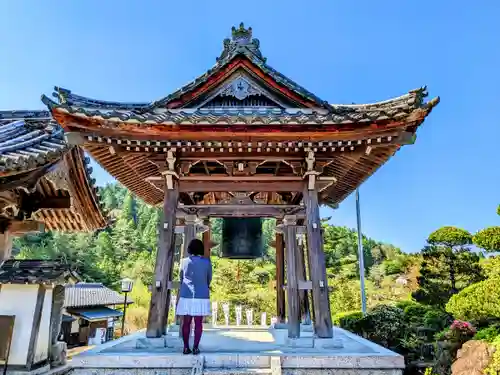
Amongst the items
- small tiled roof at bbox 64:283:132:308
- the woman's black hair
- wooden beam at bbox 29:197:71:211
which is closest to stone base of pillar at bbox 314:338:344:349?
the woman's black hair

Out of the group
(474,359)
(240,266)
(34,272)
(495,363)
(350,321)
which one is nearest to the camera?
(34,272)

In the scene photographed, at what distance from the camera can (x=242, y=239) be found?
8.88m

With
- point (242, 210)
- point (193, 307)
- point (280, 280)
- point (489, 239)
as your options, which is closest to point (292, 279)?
point (242, 210)

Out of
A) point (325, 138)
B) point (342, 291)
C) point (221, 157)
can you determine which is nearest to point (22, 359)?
point (221, 157)

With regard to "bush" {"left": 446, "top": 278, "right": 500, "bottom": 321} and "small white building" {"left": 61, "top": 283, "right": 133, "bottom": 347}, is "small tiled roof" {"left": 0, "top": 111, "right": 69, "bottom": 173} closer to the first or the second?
"bush" {"left": 446, "top": 278, "right": 500, "bottom": 321}

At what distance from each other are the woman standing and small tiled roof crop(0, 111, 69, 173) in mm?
2853

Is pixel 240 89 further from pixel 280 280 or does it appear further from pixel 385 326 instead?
pixel 385 326

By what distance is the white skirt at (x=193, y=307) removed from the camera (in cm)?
589

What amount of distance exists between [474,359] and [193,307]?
734 cm

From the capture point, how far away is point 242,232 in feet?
29.2

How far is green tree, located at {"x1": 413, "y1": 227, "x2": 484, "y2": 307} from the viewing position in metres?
18.6

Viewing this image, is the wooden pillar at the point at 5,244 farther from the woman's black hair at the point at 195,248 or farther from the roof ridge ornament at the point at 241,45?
the roof ridge ornament at the point at 241,45

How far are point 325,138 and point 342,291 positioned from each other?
21.9 m

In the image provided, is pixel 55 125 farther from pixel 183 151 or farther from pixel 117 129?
pixel 183 151
